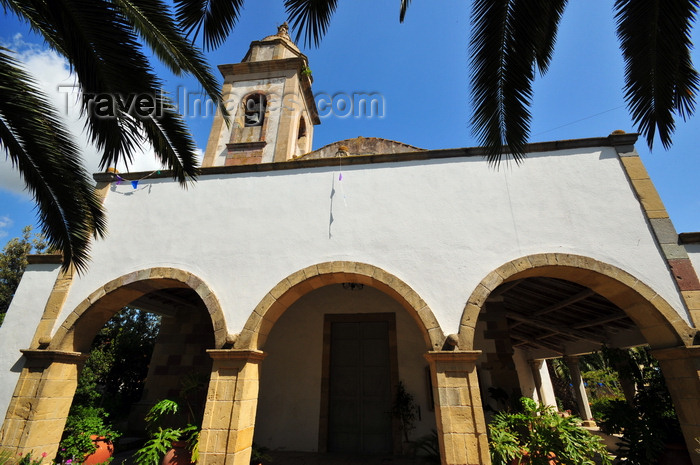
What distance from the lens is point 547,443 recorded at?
4.16 meters

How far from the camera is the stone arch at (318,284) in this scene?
4.70 metres

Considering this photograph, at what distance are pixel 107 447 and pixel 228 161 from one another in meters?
7.75

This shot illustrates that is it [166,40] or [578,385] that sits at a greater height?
[166,40]

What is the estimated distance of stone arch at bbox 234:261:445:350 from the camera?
15.4 ft

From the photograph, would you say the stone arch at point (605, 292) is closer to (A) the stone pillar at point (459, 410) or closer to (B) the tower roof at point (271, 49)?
(A) the stone pillar at point (459, 410)

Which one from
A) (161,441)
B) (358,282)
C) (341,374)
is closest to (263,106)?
(358,282)

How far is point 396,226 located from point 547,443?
339 centimetres

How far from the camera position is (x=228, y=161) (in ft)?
34.9

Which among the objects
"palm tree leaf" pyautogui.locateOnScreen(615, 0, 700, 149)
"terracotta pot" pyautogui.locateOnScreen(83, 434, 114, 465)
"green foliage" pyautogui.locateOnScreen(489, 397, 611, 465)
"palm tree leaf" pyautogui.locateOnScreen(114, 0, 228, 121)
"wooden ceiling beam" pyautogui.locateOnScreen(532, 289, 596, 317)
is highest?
"palm tree leaf" pyautogui.locateOnScreen(114, 0, 228, 121)

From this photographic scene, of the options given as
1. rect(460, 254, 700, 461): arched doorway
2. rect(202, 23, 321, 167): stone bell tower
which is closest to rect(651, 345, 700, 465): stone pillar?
rect(460, 254, 700, 461): arched doorway

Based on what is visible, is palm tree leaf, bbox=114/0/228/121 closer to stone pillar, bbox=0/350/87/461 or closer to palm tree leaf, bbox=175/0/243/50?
palm tree leaf, bbox=175/0/243/50

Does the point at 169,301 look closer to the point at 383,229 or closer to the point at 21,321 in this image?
the point at 21,321

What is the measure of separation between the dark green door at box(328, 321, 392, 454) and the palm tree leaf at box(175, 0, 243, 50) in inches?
216

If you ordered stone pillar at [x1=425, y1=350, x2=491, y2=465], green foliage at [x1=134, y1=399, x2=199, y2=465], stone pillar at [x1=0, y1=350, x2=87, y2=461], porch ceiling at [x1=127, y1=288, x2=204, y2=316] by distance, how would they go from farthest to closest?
porch ceiling at [x1=127, y1=288, x2=204, y2=316] < stone pillar at [x1=0, y1=350, x2=87, y2=461] < green foliage at [x1=134, y1=399, x2=199, y2=465] < stone pillar at [x1=425, y1=350, x2=491, y2=465]
